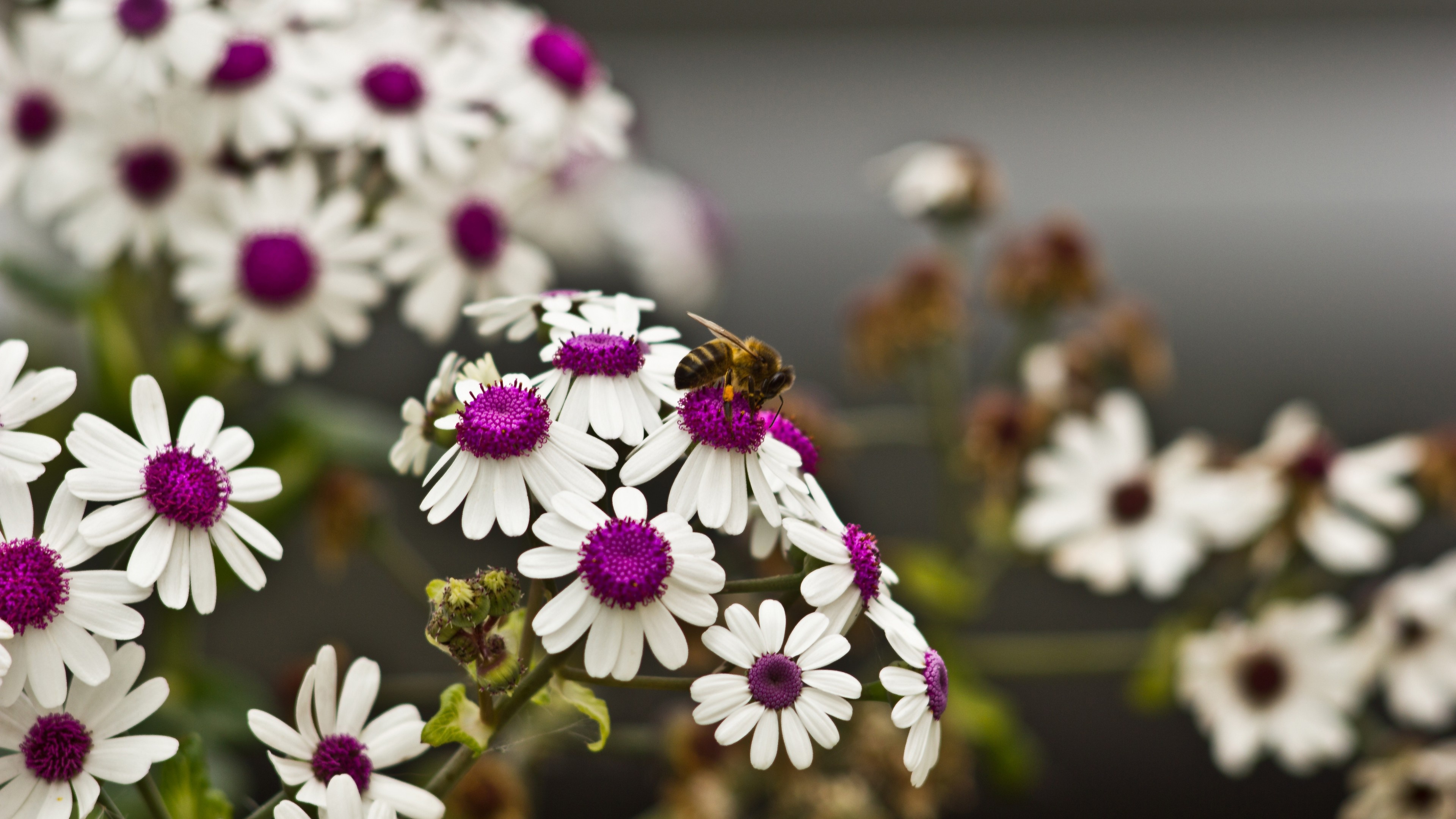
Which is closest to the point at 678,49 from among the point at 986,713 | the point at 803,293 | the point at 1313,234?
the point at 803,293

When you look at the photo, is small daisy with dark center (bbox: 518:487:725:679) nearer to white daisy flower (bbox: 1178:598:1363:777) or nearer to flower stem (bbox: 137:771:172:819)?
flower stem (bbox: 137:771:172:819)

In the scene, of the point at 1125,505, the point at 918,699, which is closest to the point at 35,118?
the point at 918,699

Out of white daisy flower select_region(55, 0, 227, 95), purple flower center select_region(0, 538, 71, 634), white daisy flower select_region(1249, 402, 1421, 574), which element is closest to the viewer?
purple flower center select_region(0, 538, 71, 634)

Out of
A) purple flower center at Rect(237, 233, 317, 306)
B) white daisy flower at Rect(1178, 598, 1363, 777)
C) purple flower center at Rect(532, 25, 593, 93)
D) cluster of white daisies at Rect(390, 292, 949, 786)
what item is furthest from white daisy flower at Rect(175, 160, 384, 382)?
white daisy flower at Rect(1178, 598, 1363, 777)

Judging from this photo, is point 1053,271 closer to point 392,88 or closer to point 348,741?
point 392,88

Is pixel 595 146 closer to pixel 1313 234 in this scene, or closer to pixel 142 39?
pixel 142 39

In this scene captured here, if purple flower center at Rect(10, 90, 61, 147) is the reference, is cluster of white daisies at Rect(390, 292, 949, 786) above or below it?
above

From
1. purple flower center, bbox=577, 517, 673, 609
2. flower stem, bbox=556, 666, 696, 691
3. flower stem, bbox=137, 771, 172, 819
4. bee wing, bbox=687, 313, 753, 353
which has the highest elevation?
bee wing, bbox=687, 313, 753, 353

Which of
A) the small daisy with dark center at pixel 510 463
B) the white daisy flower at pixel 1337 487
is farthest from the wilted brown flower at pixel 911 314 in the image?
the small daisy with dark center at pixel 510 463
